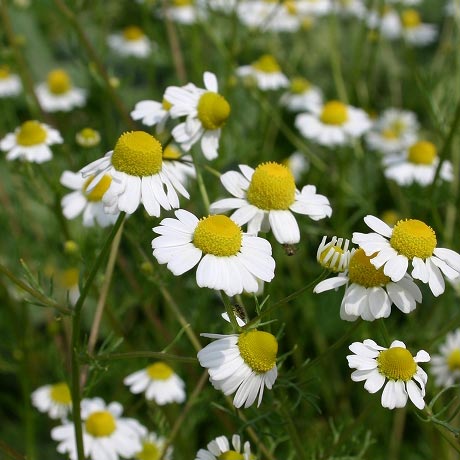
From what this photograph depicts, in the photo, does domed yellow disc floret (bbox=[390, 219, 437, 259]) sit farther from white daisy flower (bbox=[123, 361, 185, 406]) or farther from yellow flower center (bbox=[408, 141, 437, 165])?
yellow flower center (bbox=[408, 141, 437, 165])

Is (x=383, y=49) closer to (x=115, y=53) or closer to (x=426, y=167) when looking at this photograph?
(x=115, y=53)

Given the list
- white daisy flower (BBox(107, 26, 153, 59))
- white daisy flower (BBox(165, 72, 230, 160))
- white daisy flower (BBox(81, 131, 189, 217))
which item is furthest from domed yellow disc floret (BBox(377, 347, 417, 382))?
white daisy flower (BBox(107, 26, 153, 59))

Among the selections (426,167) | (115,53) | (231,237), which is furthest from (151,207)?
(115,53)

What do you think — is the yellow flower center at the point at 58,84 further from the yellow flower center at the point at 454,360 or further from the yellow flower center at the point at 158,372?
the yellow flower center at the point at 454,360

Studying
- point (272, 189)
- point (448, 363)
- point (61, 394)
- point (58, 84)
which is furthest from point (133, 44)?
point (272, 189)

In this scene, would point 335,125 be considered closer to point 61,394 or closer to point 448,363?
point 448,363

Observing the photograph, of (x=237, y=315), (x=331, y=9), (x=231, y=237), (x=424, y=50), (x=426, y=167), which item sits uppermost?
(x=231, y=237)

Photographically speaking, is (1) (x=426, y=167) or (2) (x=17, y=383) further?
(2) (x=17, y=383)
